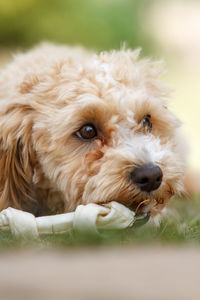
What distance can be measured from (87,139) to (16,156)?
561mm

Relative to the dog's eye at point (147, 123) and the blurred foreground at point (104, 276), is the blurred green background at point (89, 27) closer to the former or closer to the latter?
the dog's eye at point (147, 123)

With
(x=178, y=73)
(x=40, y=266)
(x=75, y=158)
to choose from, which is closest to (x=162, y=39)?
(x=178, y=73)

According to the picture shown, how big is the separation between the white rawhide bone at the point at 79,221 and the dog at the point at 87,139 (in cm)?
9

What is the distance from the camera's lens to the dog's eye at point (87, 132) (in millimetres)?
3875

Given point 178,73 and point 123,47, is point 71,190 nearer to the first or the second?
point 123,47

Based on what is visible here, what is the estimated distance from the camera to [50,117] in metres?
3.85

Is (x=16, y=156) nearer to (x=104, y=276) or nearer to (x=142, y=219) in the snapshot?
(x=142, y=219)

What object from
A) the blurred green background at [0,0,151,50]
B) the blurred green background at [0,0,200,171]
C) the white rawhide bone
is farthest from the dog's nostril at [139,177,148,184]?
the blurred green background at [0,0,151,50]

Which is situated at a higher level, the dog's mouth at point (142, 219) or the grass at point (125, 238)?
the dog's mouth at point (142, 219)

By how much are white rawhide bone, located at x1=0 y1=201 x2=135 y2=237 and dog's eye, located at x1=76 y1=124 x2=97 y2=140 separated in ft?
1.92

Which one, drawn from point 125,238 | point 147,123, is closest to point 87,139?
point 147,123

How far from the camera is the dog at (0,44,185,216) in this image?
3.52 metres

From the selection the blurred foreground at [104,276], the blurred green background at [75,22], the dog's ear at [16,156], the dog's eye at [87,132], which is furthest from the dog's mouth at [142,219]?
the blurred green background at [75,22]

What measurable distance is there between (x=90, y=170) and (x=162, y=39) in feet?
42.5
